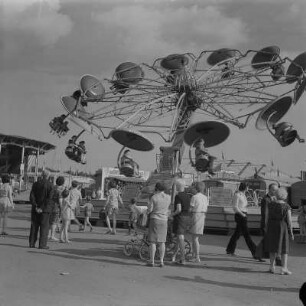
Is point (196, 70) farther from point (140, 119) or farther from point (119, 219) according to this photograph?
point (119, 219)

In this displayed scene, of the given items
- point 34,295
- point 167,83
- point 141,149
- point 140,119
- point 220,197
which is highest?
point 167,83

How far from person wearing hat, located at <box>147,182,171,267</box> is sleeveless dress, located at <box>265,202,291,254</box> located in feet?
6.81

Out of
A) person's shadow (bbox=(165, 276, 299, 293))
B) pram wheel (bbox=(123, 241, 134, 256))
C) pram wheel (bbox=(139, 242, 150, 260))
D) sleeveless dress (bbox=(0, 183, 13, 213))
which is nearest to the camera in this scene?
person's shadow (bbox=(165, 276, 299, 293))

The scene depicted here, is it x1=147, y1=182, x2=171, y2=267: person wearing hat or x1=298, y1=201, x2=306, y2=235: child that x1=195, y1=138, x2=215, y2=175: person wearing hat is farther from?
x1=147, y1=182, x2=171, y2=267: person wearing hat

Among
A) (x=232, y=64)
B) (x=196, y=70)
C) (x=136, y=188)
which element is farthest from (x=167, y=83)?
(x=136, y=188)

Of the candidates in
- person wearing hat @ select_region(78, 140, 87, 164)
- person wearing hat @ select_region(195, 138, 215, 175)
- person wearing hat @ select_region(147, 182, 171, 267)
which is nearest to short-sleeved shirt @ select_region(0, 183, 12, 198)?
person wearing hat @ select_region(147, 182, 171, 267)

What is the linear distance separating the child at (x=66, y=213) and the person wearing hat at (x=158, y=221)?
13.3 ft

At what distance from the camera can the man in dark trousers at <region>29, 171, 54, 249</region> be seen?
39.3 ft

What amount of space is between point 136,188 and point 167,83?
5.14m

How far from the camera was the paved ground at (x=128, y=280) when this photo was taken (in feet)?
22.1

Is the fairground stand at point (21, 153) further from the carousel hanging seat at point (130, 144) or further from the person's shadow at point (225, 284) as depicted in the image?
the person's shadow at point (225, 284)

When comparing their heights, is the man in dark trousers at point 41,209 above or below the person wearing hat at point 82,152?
below

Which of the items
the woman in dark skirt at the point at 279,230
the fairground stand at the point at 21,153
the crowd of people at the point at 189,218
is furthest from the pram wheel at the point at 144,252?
the fairground stand at the point at 21,153

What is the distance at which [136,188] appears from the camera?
902 inches
